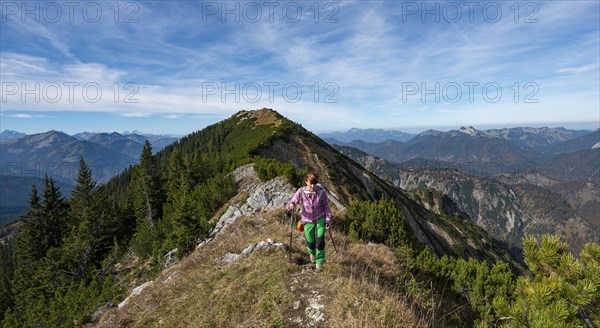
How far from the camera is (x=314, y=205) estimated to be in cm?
945

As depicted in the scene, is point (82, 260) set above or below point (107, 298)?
below

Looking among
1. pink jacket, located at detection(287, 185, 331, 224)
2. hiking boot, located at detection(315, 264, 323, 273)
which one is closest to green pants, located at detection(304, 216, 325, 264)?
pink jacket, located at detection(287, 185, 331, 224)

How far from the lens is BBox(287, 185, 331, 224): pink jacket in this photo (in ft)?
31.0

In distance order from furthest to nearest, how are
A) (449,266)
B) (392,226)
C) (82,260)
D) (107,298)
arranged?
(82,260) → (107,298) → (392,226) → (449,266)

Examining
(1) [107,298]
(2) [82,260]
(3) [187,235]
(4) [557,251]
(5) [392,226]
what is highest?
(4) [557,251]

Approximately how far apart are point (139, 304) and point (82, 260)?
43539 mm

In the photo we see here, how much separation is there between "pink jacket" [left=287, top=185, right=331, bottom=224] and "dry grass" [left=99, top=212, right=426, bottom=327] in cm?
138

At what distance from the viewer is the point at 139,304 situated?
980 centimetres

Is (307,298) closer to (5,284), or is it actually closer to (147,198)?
(147,198)

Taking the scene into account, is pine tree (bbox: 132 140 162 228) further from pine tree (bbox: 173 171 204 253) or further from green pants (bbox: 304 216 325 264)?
green pants (bbox: 304 216 325 264)

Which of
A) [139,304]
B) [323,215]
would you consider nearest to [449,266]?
[323,215]

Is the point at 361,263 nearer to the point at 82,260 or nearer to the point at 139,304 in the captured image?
the point at 139,304

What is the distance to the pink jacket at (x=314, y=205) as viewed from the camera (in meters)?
9.46

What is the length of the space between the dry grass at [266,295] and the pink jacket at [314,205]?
138cm
